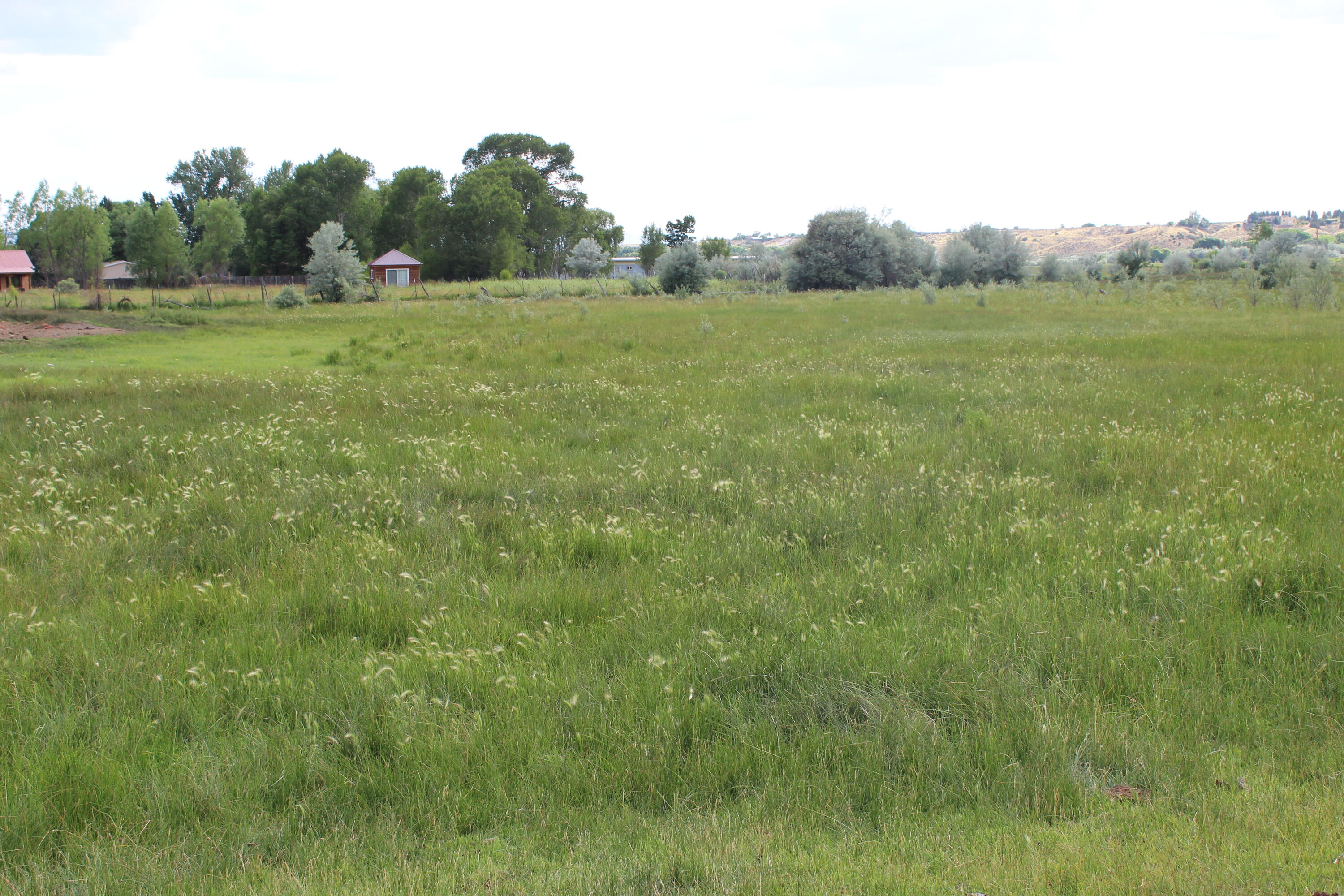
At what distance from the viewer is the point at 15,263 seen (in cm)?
8162

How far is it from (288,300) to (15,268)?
184 ft

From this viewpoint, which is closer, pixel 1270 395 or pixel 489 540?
pixel 489 540

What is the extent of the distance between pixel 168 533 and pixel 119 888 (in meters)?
4.61

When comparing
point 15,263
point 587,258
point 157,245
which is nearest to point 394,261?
point 587,258

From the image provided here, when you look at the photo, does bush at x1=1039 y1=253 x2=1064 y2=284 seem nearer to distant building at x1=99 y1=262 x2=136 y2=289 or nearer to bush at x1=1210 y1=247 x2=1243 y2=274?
bush at x1=1210 y1=247 x2=1243 y2=274

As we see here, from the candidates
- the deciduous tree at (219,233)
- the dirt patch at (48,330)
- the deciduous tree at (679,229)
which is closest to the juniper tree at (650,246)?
the deciduous tree at (679,229)

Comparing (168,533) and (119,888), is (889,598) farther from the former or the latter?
(168,533)

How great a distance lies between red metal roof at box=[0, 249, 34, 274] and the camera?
80.6 m

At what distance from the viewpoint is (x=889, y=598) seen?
5.21 metres

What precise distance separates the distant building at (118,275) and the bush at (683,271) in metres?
64.7

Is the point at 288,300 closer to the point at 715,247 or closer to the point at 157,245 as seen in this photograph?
the point at 157,245

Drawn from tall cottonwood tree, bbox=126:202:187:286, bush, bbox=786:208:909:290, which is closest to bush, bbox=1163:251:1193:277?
bush, bbox=786:208:909:290

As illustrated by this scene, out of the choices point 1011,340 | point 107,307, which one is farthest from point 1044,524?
point 107,307

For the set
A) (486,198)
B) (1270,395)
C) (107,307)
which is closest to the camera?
(1270,395)
